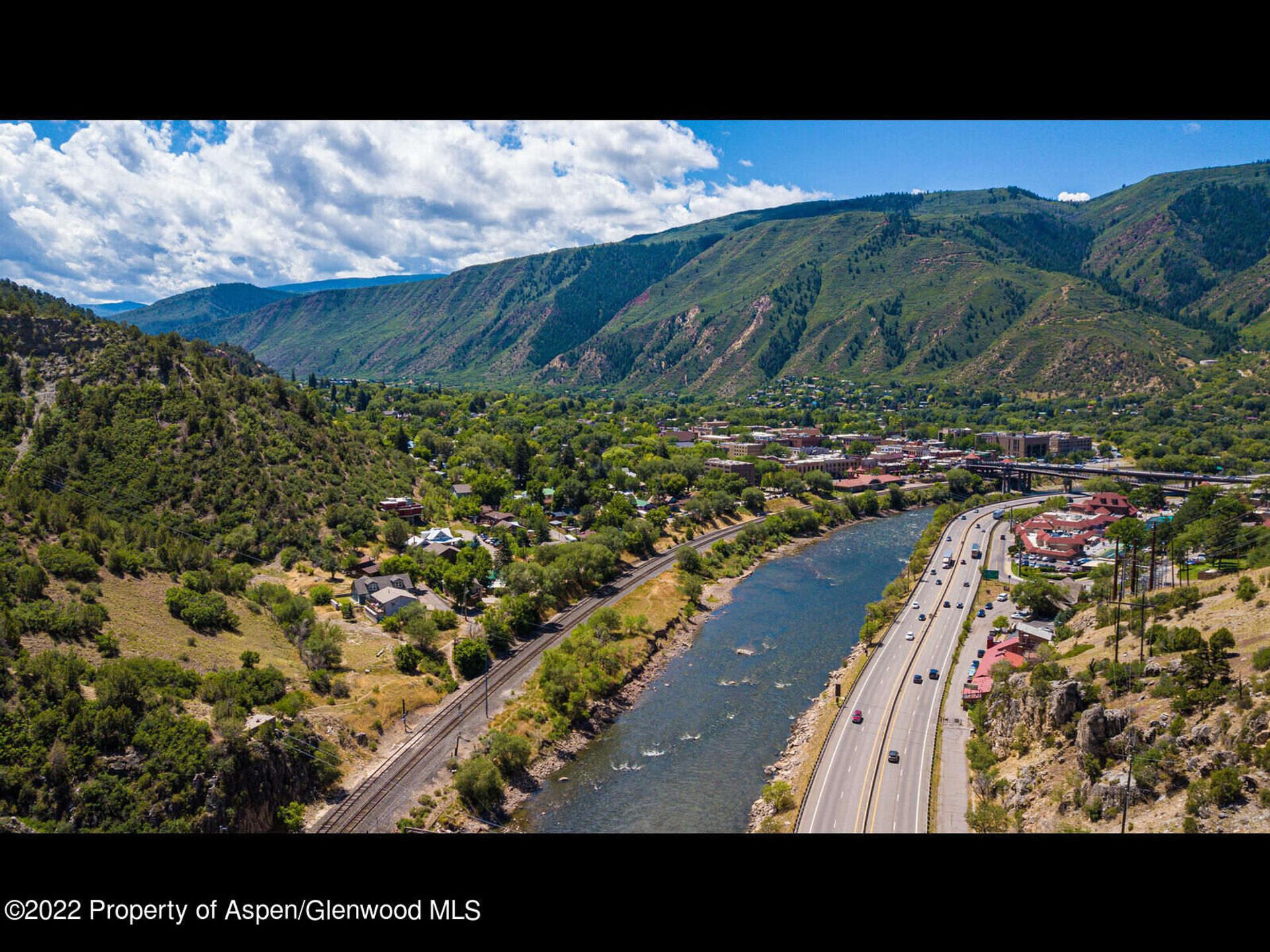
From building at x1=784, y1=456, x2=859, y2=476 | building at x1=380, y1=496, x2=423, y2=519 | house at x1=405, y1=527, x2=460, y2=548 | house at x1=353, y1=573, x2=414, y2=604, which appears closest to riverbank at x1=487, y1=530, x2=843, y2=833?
house at x1=405, y1=527, x2=460, y2=548

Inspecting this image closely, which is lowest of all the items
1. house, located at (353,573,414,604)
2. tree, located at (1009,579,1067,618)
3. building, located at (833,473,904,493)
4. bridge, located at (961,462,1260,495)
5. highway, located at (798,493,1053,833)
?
highway, located at (798,493,1053,833)

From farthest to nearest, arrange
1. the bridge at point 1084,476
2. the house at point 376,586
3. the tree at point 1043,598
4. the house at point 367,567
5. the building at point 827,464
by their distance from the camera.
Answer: the building at point 827,464 < the bridge at point 1084,476 < the house at point 367,567 < the house at point 376,586 < the tree at point 1043,598

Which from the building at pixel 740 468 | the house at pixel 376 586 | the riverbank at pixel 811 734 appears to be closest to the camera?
the riverbank at pixel 811 734

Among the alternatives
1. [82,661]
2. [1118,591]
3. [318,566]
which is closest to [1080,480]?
[1118,591]

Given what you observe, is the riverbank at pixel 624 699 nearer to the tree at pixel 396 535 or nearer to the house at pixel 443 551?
the house at pixel 443 551

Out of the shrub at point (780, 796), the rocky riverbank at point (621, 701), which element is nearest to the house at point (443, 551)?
the rocky riverbank at point (621, 701)

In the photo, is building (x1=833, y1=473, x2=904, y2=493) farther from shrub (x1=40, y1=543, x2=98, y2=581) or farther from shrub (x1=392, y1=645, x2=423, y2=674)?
shrub (x1=40, y1=543, x2=98, y2=581)
